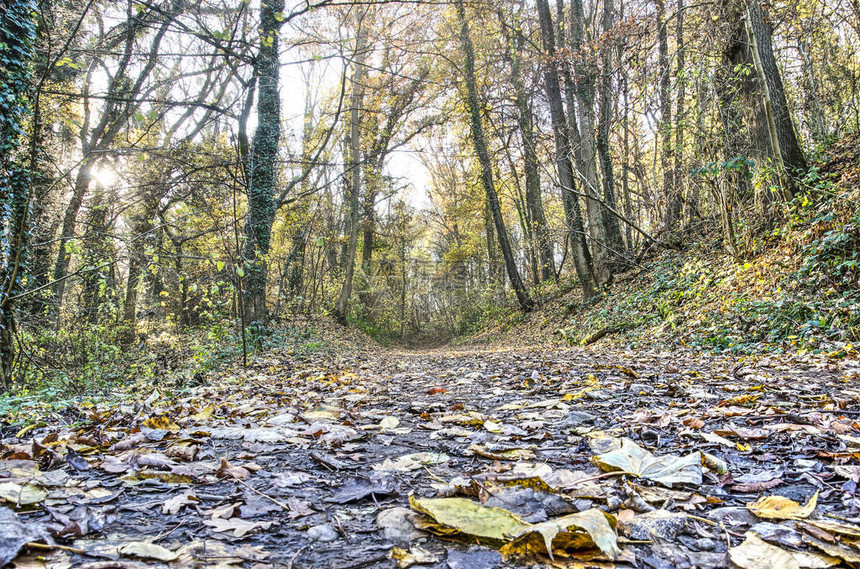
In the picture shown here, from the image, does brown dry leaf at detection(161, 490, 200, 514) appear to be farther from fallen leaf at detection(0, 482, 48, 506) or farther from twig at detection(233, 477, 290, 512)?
fallen leaf at detection(0, 482, 48, 506)

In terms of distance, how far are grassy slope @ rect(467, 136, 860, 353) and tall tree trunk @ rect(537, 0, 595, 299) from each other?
8.04 feet

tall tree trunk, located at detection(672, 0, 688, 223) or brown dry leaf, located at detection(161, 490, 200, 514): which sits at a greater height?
tall tree trunk, located at detection(672, 0, 688, 223)

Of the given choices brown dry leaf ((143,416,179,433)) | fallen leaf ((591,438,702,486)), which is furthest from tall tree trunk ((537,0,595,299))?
brown dry leaf ((143,416,179,433))

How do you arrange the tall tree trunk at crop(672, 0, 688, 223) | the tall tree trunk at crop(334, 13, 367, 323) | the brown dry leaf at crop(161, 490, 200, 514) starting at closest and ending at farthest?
1. the brown dry leaf at crop(161, 490, 200, 514)
2. the tall tree trunk at crop(672, 0, 688, 223)
3. the tall tree trunk at crop(334, 13, 367, 323)

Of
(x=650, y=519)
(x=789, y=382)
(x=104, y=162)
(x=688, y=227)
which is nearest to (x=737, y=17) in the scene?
(x=688, y=227)

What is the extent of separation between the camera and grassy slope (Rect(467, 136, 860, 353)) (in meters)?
4.97

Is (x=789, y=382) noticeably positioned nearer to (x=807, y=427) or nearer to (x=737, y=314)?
(x=807, y=427)

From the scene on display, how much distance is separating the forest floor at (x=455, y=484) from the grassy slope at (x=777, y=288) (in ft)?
8.19

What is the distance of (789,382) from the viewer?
3270 mm

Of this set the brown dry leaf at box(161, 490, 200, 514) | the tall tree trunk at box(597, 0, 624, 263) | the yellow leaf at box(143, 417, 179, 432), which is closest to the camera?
the brown dry leaf at box(161, 490, 200, 514)

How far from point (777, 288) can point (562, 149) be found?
21.6 ft

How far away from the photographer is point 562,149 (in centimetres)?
1134

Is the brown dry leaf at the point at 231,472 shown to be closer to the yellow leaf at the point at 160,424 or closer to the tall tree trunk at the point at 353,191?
the yellow leaf at the point at 160,424

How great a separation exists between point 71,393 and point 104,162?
29.9ft
